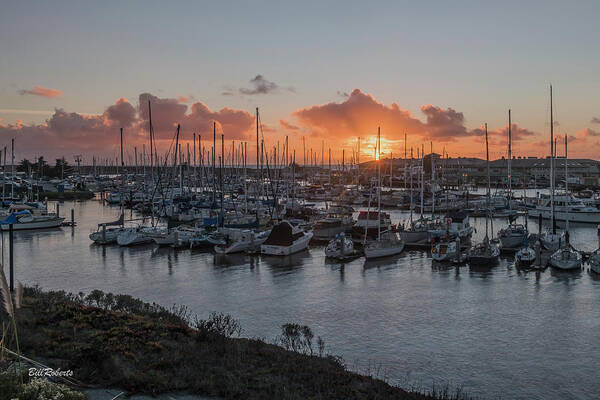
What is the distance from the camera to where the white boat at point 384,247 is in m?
40.4

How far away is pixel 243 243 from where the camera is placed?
42875 millimetres

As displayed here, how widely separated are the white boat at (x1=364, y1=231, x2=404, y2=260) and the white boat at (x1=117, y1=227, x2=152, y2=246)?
21.0 m

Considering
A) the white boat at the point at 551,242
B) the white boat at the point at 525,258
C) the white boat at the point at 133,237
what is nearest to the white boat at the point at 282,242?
the white boat at the point at 133,237

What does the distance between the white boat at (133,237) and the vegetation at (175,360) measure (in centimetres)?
3005

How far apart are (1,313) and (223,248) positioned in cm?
2746

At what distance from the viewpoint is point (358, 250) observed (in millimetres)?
44500

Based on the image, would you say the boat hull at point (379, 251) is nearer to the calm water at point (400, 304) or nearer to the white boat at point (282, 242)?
the calm water at point (400, 304)

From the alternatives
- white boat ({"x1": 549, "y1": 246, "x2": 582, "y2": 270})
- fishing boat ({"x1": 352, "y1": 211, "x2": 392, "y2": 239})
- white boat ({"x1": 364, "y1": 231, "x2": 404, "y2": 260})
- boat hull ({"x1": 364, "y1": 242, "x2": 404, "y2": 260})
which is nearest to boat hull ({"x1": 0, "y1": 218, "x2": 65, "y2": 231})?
fishing boat ({"x1": 352, "y1": 211, "x2": 392, "y2": 239})

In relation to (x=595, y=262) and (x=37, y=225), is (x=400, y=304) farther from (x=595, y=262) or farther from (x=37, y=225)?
(x=37, y=225)

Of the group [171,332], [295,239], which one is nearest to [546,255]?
[295,239]

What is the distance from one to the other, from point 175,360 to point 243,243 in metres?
30.4

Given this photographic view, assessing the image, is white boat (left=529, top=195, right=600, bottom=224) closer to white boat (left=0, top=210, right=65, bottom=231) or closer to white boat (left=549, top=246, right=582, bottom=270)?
white boat (left=549, top=246, right=582, bottom=270)

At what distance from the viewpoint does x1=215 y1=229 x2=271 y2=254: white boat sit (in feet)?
139

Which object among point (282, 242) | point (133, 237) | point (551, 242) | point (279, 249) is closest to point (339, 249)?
point (282, 242)
